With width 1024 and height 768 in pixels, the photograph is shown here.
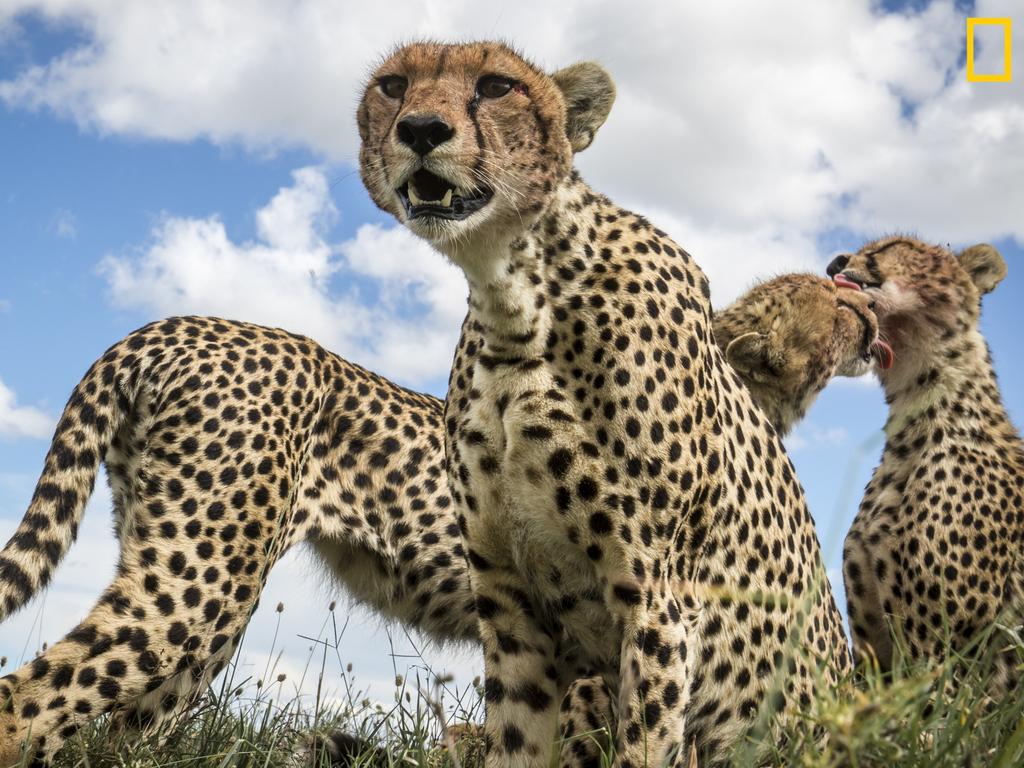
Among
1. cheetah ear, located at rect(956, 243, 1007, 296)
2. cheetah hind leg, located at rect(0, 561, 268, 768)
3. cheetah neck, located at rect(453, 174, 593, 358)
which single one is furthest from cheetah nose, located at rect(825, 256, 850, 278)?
cheetah hind leg, located at rect(0, 561, 268, 768)

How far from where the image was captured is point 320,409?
434cm

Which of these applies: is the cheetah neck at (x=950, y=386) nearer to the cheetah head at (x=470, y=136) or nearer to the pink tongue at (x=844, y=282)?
the pink tongue at (x=844, y=282)

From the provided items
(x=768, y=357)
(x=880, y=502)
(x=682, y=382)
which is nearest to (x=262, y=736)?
(x=682, y=382)

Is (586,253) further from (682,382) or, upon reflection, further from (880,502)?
(880,502)

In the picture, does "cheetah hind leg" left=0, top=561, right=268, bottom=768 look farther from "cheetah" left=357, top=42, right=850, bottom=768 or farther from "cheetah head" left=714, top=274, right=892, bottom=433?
"cheetah head" left=714, top=274, right=892, bottom=433

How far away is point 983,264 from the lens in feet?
17.0

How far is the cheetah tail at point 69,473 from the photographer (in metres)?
3.87

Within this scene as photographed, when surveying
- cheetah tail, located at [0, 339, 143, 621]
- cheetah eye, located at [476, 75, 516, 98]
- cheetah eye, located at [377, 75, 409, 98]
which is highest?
cheetah eye, located at [377, 75, 409, 98]

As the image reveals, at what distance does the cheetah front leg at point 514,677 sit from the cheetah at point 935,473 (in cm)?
176

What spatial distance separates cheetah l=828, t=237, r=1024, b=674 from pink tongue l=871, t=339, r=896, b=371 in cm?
6

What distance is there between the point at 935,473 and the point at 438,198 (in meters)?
2.70

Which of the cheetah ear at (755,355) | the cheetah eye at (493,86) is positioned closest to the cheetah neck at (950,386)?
the cheetah ear at (755,355)

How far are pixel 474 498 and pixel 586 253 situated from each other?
0.65 meters

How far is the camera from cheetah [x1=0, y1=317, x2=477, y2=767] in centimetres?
379
